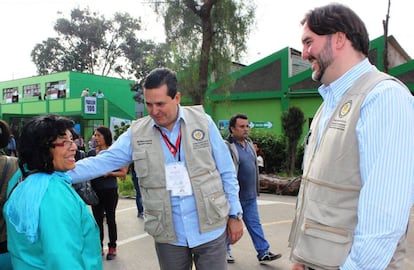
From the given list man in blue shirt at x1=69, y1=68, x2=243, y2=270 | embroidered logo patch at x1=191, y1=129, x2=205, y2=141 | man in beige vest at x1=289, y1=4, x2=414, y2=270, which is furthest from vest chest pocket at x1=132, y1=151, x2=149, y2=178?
man in beige vest at x1=289, y1=4, x2=414, y2=270

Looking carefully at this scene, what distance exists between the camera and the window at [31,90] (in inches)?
1284

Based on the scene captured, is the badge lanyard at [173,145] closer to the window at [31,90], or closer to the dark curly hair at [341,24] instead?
the dark curly hair at [341,24]

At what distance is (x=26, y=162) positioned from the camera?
202 centimetres

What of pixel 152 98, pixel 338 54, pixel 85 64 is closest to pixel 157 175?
pixel 152 98

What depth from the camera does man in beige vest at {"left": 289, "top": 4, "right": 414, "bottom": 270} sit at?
136 centimetres

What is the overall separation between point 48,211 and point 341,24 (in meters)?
1.55

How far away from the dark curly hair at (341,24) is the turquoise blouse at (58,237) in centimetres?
142

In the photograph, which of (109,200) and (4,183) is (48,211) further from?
(109,200)

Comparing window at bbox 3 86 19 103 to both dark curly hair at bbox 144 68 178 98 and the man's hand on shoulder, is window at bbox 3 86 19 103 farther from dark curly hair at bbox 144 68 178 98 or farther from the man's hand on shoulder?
the man's hand on shoulder

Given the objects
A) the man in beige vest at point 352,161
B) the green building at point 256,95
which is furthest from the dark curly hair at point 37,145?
the green building at point 256,95

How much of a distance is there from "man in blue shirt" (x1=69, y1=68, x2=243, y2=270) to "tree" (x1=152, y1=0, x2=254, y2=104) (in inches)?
474

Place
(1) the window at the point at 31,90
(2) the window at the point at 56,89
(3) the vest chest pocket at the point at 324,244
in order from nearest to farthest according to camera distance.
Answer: (3) the vest chest pocket at the point at 324,244 → (2) the window at the point at 56,89 → (1) the window at the point at 31,90

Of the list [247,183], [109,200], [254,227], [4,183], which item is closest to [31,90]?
[109,200]

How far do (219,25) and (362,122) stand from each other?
14.5 m
